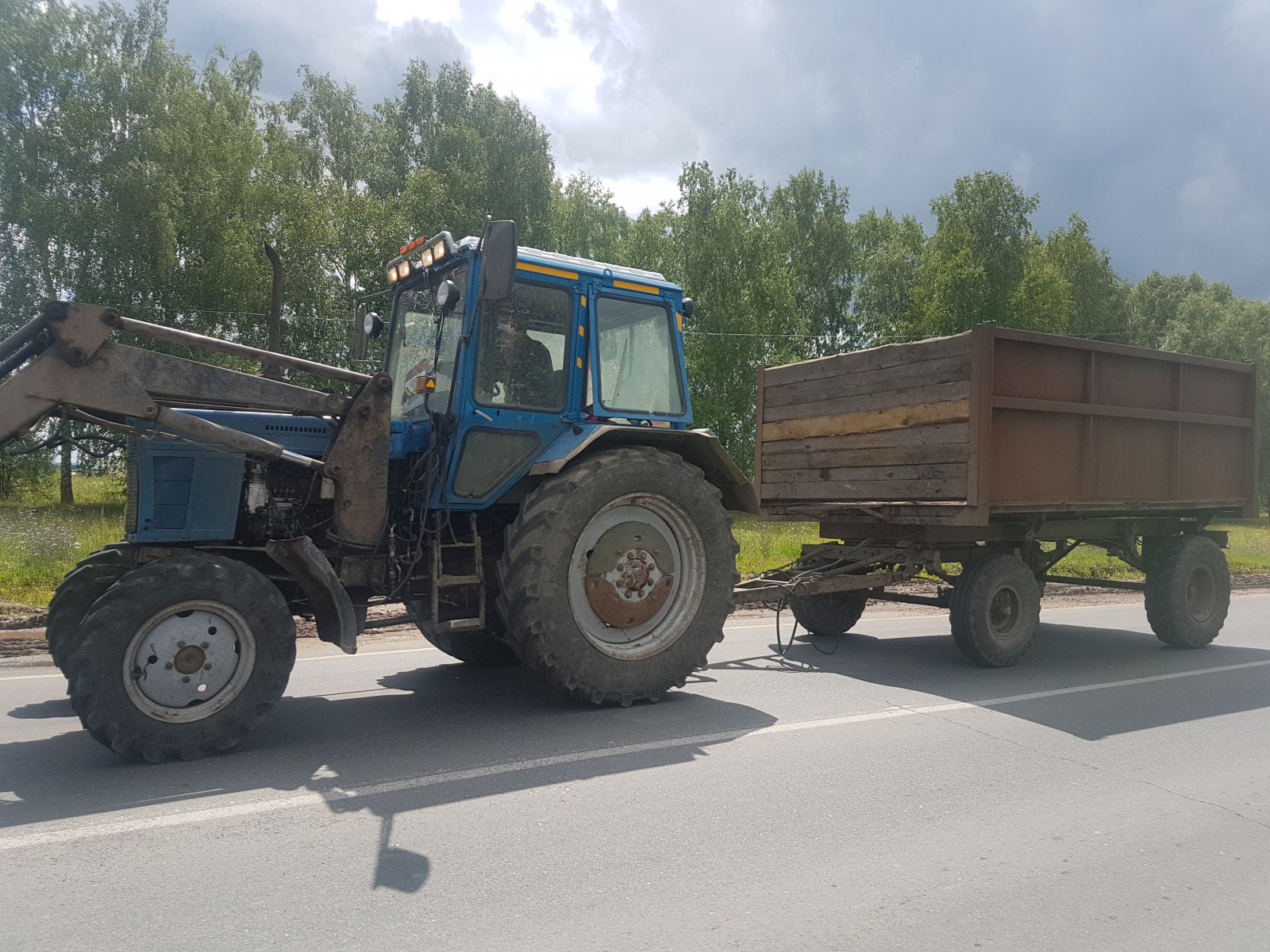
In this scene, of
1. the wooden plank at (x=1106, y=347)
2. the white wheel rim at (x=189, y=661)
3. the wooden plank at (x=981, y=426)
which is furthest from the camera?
the wooden plank at (x=1106, y=347)

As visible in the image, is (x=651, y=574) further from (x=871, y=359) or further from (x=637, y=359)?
(x=871, y=359)

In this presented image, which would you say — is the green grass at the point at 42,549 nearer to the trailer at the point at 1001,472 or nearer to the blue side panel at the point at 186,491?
the blue side panel at the point at 186,491

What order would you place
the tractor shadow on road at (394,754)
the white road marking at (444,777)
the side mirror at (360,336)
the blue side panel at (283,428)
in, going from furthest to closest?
the side mirror at (360,336), the blue side panel at (283,428), the tractor shadow on road at (394,754), the white road marking at (444,777)

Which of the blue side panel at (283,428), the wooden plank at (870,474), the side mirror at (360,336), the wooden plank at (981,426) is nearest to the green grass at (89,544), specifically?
the wooden plank at (870,474)

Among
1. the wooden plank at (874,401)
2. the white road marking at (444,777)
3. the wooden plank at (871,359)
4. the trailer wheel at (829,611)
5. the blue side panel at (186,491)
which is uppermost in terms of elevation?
the wooden plank at (871,359)

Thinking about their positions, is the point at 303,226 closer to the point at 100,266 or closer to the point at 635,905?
the point at 100,266

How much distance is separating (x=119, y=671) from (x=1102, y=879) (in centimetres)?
422

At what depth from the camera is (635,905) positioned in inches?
120

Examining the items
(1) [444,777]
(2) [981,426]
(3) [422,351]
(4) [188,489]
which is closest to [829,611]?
(2) [981,426]

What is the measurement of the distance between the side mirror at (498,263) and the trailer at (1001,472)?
10.4 ft

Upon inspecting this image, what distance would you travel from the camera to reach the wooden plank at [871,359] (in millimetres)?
7012

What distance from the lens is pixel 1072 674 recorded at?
7.19 m

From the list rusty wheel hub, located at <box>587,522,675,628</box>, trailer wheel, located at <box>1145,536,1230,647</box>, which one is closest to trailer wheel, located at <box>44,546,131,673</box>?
rusty wheel hub, located at <box>587,522,675,628</box>

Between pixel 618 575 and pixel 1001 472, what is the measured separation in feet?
10.5
